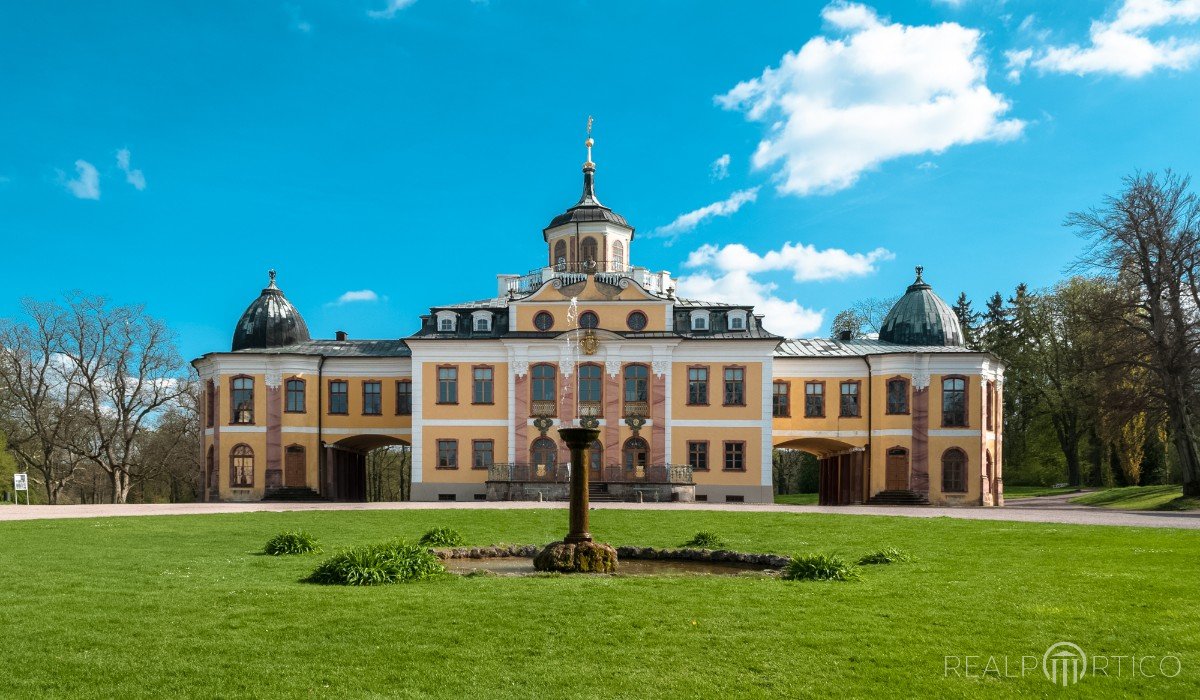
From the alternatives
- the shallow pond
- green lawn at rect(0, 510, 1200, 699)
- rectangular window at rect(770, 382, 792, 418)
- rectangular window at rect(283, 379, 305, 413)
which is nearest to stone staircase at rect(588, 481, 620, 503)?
rectangular window at rect(770, 382, 792, 418)

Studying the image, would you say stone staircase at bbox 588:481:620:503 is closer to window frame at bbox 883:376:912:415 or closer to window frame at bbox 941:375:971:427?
window frame at bbox 883:376:912:415

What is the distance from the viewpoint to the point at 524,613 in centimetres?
1020

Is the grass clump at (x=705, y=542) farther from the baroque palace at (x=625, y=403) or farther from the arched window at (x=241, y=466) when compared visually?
the arched window at (x=241, y=466)

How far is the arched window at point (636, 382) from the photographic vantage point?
41.1 metres

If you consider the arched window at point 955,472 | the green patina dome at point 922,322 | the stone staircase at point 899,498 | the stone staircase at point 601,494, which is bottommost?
the stone staircase at point 899,498

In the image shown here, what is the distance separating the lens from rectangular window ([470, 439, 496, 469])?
41281 millimetres

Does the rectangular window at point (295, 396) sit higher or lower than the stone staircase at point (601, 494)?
higher

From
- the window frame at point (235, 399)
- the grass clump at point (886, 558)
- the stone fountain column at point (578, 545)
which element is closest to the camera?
the stone fountain column at point (578, 545)

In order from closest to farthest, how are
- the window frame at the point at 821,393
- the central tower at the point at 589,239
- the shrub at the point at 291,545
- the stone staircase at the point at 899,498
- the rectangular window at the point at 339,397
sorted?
the shrub at the point at 291,545, the stone staircase at the point at 899,498, the window frame at the point at 821,393, the rectangular window at the point at 339,397, the central tower at the point at 589,239

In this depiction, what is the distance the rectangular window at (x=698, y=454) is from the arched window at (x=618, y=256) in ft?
34.3

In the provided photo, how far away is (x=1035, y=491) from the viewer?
54.9m

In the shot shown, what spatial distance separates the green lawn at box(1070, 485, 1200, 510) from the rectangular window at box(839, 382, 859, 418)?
1017 cm

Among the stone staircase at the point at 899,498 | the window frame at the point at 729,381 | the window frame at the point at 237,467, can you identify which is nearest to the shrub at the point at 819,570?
the window frame at the point at 729,381

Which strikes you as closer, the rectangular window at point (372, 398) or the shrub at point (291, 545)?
the shrub at point (291, 545)
